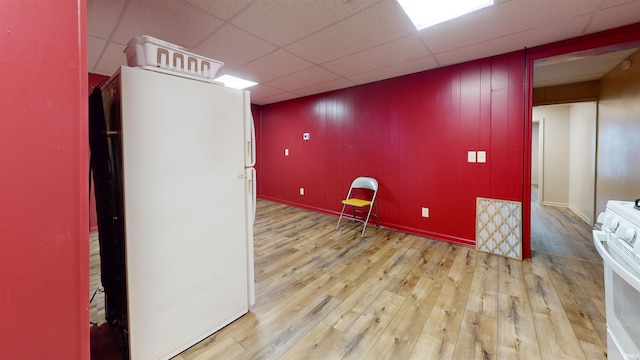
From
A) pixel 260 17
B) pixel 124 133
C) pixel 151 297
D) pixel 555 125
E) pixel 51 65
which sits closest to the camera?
pixel 51 65

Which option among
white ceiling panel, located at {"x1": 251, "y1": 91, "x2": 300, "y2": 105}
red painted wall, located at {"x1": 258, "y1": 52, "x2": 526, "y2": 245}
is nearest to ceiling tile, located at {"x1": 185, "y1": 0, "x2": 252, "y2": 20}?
red painted wall, located at {"x1": 258, "y1": 52, "x2": 526, "y2": 245}

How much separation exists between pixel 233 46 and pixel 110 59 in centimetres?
147

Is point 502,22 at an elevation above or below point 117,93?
above

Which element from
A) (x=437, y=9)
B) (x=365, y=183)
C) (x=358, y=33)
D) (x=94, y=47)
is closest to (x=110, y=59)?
(x=94, y=47)

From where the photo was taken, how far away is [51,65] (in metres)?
0.65

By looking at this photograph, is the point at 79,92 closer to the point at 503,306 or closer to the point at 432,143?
the point at 503,306

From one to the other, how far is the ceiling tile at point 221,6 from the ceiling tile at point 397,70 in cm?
188

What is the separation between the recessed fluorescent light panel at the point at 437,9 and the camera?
1802 mm

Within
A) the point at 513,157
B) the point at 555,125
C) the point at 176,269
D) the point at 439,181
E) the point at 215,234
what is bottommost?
the point at 176,269

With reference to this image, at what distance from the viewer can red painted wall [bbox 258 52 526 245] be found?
104 inches

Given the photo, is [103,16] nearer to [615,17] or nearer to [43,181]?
[43,181]

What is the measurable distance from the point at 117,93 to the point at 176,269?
0.94 m

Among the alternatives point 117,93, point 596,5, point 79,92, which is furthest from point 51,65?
point 596,5

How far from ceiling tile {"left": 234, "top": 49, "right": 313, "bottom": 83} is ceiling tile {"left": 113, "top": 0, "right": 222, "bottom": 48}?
72 centimetres
